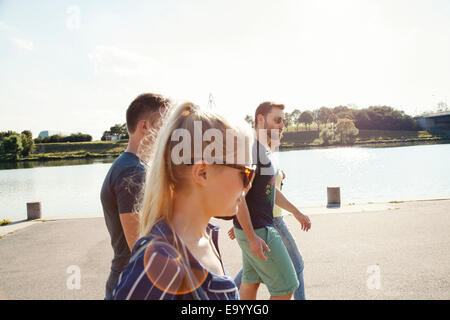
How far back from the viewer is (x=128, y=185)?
2.02 m

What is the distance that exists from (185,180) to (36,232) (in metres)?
8.12

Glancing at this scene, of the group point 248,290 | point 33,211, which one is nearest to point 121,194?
point 248,290

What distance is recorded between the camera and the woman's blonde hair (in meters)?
1.24

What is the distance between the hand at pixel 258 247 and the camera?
8.64 ft

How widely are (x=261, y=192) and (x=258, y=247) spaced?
48 centimetres

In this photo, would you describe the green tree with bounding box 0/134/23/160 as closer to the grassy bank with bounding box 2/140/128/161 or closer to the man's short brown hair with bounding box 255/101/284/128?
the grassy bank with bounding box 2/140/128/161

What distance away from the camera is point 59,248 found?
6.55 m

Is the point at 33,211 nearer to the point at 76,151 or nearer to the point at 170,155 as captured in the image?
the point at 170,155

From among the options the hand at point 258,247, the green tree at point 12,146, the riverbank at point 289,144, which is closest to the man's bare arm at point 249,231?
the hand at point 258,247

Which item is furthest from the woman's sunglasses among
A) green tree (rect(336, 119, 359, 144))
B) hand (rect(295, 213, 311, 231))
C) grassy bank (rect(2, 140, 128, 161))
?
green tree (rect(336, 119, 359, 144))

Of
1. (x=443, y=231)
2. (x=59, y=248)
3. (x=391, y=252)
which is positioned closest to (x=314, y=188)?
(x=443, y=231)

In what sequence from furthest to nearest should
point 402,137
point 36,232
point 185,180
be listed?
point 402,137
point 36,232
point 185,180
